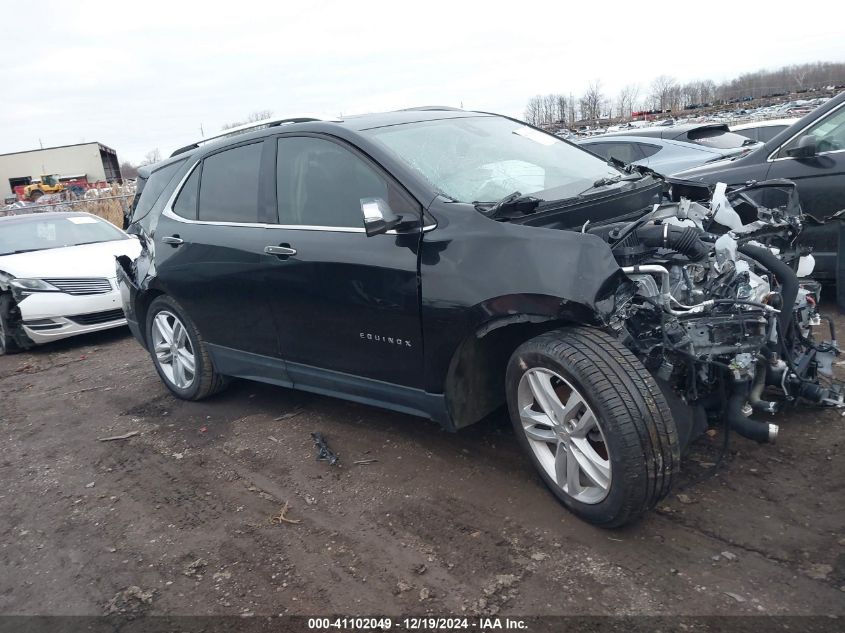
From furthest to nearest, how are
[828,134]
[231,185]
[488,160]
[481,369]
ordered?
1. [828,134]
2. [231,185]
3. [488,160]
4. [481,369]

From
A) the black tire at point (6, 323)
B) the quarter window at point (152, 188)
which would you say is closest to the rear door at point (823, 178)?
the quarter window at point (152, 188)

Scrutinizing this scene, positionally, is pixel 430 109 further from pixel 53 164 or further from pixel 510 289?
pixel 53 164

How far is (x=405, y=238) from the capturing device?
3.39 meters

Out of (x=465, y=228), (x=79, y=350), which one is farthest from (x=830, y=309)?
(x=79, y=350)

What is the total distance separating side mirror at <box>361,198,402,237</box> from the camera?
10.7 ft

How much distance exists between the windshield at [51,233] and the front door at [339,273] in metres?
5.71

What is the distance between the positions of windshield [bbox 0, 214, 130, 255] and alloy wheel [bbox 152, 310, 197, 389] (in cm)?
412

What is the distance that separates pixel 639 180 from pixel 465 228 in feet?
4.22

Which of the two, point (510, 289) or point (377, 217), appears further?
point (377, 217)

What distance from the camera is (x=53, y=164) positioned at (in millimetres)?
66562

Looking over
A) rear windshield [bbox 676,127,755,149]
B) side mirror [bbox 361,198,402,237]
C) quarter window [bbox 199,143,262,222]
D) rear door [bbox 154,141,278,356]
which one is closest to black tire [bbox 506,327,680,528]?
side mirror [bbox 361,198,402,237]

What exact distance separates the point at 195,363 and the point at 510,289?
280 cm

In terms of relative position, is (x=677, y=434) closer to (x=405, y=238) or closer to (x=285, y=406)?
(x=405, y=238)

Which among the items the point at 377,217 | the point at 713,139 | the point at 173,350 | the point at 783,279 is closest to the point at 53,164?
the point at 713,139
